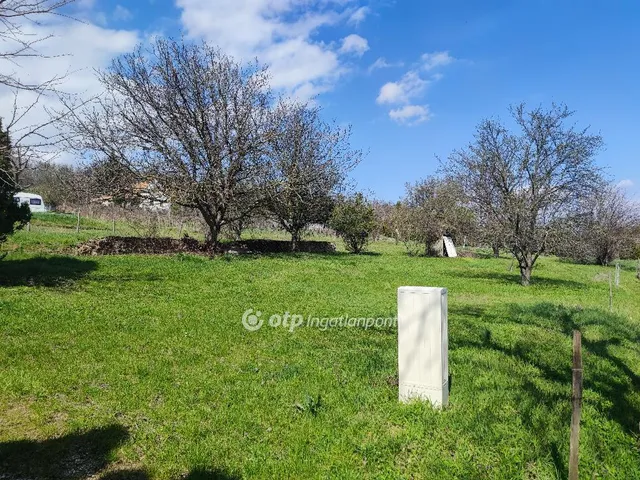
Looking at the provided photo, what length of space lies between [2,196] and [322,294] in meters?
8.16

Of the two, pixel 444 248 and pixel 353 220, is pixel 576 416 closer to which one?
pixel 353 220

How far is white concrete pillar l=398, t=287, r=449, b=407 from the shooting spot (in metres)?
4.16

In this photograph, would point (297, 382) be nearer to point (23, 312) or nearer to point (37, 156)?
point (37, 156)

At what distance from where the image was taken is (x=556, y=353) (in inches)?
249

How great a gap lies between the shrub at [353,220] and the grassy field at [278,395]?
16.0 metres

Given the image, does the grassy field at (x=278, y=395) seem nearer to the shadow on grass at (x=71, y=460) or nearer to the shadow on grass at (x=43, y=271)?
the shadow on grass at (x=71, y=460)

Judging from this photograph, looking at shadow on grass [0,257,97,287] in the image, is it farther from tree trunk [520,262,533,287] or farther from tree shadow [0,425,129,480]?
tree trunk [520,262,533,287]

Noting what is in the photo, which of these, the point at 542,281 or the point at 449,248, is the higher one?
the point at 449,248

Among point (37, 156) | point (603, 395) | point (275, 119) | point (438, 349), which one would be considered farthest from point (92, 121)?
point (603, 395)

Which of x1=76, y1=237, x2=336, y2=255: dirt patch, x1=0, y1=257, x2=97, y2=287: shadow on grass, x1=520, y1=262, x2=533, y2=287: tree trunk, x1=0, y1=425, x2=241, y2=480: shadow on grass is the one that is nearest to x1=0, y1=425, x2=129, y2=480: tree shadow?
x1=0, y1=425, x2=241, y2=480: shadow on grass

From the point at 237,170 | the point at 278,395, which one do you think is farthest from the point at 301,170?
the point at 278,395

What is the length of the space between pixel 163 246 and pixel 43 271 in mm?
6632

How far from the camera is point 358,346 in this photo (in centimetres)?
660

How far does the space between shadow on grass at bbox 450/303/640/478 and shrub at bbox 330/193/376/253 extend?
14966mm
